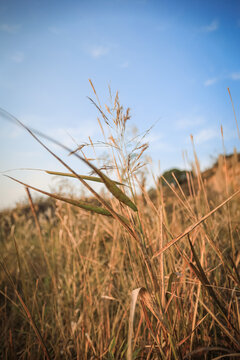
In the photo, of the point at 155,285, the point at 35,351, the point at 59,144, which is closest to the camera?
the point at 59,144

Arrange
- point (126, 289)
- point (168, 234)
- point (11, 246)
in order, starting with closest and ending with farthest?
point (168, 234)
point (126, 289)
point (11, 246)

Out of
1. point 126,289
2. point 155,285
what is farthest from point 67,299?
point 155,285

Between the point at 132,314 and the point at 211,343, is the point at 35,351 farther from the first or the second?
the point at 132,314

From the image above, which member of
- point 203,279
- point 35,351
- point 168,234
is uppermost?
point 168,234

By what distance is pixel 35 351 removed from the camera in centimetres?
102

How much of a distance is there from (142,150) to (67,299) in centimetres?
118

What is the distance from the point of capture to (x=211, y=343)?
727mm

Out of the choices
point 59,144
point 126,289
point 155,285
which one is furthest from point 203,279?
point 126,289

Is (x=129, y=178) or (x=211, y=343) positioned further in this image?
(x=211, y=343)

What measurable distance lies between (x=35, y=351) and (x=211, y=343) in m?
0.90

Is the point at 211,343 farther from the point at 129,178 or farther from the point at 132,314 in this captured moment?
the point at 129,178

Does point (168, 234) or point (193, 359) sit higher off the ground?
point (168, 234)

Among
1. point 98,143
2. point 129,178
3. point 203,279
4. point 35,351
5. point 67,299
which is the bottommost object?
point 35,351

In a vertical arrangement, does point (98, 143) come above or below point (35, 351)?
above
